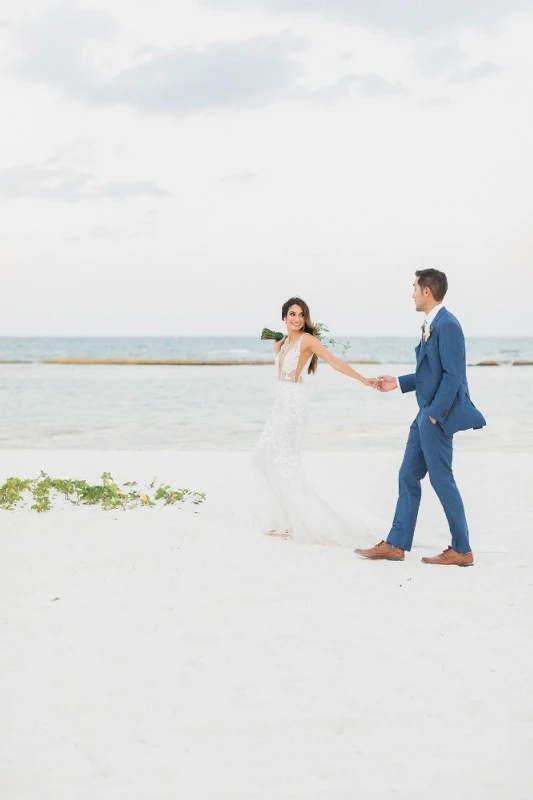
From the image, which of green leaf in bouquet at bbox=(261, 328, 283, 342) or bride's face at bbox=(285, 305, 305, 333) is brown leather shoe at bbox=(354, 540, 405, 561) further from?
green leaf in bouquet at bbox=(261, 328, 283, 342)

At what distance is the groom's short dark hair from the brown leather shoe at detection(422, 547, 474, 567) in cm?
174

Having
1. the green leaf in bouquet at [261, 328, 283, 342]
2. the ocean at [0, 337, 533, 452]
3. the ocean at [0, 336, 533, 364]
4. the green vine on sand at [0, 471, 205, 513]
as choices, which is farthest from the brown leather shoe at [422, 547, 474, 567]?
the ocean at [0, 336, 533, 364]

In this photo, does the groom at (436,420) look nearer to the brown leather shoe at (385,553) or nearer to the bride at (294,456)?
the brown leather shoe at (385,553)

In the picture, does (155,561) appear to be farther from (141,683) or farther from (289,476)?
(141,683)

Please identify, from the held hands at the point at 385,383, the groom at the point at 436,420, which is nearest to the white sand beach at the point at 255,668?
the groom at the point at 436,420

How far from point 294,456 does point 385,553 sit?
1.10 meters

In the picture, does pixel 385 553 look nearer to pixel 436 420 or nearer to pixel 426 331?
pixel 436 420

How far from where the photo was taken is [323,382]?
31.1m

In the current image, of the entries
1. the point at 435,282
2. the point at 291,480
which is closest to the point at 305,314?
the point at 435,282

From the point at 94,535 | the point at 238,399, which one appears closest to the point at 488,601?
A: the point at 94,535

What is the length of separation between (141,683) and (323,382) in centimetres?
2770

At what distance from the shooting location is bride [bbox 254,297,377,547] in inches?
249

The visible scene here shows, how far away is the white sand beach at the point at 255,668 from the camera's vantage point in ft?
9.45

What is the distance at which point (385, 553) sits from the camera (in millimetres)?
5852
